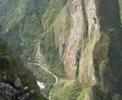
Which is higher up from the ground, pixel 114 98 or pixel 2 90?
pixel 2 90

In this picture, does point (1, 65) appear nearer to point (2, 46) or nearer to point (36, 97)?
point (36, 97)

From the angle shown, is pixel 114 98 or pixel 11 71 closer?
pixel 11 71

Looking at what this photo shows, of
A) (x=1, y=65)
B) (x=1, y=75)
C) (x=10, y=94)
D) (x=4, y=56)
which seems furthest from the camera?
(x=4, y=56)

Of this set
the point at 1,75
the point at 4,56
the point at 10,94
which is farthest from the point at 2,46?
the point at 10,94

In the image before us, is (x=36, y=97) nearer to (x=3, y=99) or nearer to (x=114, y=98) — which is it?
(x=3, y=99)

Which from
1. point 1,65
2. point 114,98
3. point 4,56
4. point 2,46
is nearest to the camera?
point 1,65

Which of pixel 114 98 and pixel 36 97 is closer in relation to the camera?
pixel 36 97

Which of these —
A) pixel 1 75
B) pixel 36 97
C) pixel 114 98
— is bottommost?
pixel 114 98

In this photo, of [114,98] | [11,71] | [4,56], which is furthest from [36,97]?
[114,98]

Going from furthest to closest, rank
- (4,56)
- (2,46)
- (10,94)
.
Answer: (2,46)
(4,56)
(10,94)
